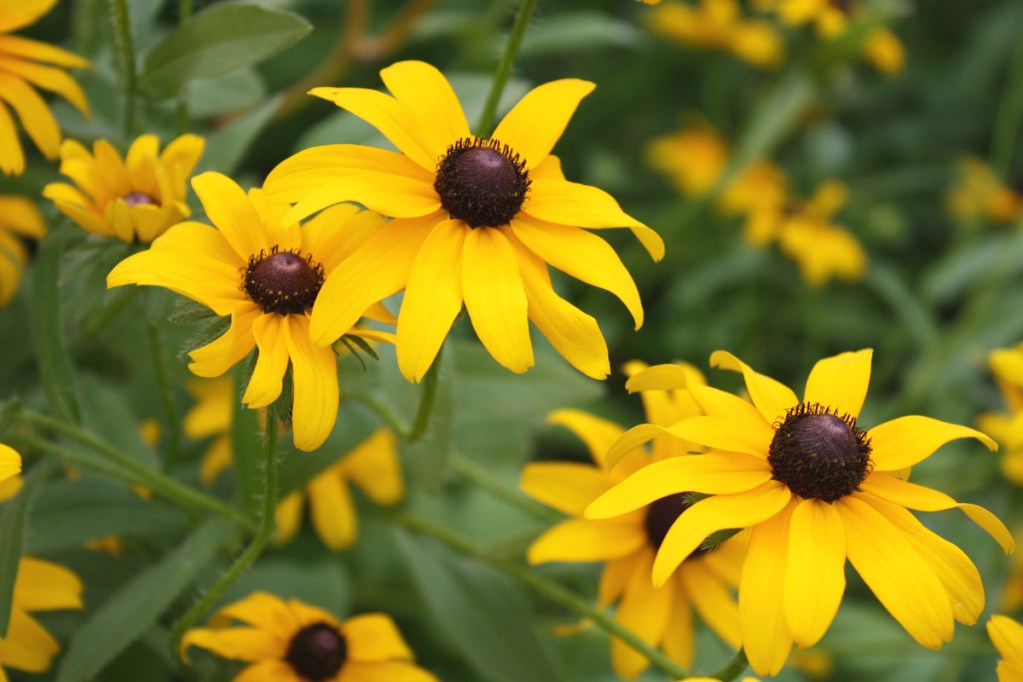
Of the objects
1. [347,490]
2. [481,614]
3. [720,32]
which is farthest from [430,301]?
[720,32]

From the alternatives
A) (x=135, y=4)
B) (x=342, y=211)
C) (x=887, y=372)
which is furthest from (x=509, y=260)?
(x=887, y=372)

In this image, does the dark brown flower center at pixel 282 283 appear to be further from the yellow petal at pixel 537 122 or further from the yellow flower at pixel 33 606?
the yellow flower at pixel 33 606

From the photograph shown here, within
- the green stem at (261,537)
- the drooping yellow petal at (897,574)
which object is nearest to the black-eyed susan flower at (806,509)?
the drooping yellow petal at (897,574)

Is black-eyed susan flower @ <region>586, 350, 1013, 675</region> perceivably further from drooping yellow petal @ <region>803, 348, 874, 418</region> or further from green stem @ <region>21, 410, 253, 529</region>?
green stem @ <region>21, 410, 253, 529</region>

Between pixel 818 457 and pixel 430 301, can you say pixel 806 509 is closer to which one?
pixel 818 457

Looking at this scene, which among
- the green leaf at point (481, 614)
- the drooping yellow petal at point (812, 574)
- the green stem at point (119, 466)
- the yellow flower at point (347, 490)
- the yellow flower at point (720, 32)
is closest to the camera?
the drooping yellow petal at point (812, 574)
